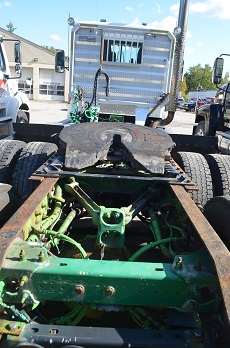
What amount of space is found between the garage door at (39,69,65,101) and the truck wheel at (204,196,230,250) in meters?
34.3

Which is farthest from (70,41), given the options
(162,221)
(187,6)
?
(162,221)

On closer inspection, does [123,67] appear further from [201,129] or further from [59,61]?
[201,129]

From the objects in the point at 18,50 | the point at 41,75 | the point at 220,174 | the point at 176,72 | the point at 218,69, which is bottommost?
the point at 220,174

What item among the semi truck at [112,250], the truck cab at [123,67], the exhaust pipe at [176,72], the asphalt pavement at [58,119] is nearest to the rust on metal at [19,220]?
the semi truck at [112,250]

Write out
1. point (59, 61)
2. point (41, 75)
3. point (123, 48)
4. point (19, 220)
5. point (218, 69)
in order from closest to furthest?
point (19, 220) < point (123, 48) < point (59, 61) < point (218, 69) < point (41, 75)

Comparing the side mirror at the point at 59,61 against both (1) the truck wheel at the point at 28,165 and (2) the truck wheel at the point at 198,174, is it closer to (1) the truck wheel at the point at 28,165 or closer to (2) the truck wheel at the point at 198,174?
(1) the truck wheel at the point at 28,165

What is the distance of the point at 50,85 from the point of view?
3622cm

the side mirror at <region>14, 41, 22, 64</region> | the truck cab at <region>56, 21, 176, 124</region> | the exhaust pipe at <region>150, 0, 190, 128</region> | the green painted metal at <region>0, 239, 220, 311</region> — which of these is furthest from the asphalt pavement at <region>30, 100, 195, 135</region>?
the green painted metal at <region>0, 239, 220, 311</region>

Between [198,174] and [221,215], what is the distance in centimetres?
143

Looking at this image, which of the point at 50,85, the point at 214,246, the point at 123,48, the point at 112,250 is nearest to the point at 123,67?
the point at 123,48

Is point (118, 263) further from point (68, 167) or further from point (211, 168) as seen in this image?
point (211, 168)

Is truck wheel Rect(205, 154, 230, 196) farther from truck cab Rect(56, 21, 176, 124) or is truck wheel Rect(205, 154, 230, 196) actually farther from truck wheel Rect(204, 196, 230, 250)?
truck cab Rect(56, 21, 176, 124)

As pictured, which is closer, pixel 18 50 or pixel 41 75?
pixel 18 50

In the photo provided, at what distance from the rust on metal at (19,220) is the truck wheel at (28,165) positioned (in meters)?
1.17
